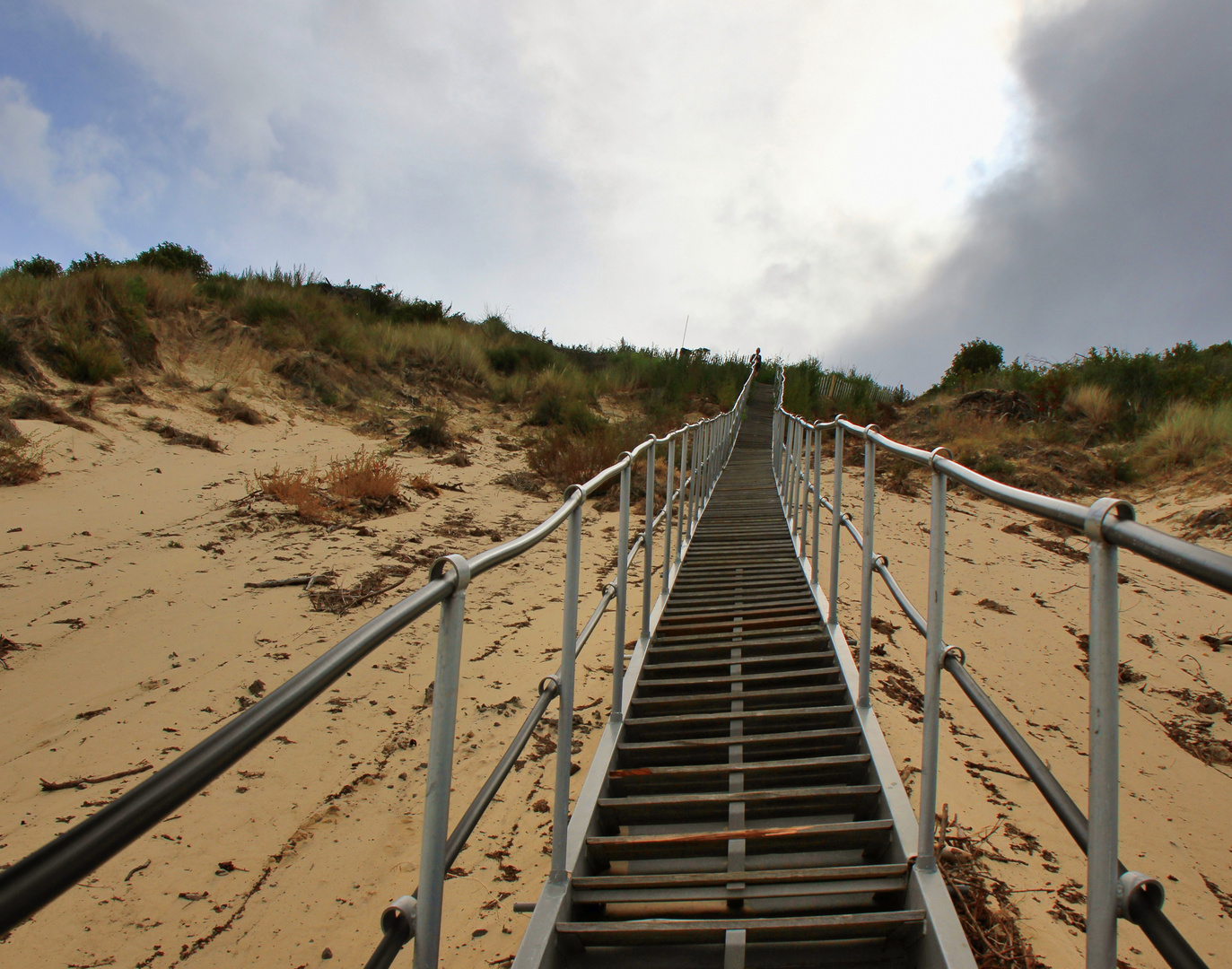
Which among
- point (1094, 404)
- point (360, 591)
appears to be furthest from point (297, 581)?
point (1094, 404)

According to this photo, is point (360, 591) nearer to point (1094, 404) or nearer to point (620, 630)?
point (620, 630)

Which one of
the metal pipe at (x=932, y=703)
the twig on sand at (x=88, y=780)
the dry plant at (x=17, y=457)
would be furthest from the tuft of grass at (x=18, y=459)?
the metal pipe at (x=932, y=703)

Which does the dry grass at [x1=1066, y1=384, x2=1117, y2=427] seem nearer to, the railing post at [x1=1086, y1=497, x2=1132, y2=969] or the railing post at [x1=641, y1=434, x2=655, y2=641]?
the railing post at [x1=641, y1=434, x2=655, y2=641]

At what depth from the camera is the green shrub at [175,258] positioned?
1591 cm

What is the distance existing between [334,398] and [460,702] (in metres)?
8.46

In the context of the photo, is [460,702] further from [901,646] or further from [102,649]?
[901,646]

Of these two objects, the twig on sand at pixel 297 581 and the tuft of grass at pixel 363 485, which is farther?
the tuft of grass at pixel 363 485

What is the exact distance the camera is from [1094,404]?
1404 cm

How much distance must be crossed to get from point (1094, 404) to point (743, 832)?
15655mm

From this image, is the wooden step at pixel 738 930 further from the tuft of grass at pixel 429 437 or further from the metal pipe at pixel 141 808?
the tuft of grass at pixel 429 437

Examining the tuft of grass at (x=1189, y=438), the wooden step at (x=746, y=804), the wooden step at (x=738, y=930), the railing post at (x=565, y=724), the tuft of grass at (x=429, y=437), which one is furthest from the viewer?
the tuft of grass at (x=1189, y=438)

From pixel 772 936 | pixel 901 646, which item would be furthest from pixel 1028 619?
pixel 772 936

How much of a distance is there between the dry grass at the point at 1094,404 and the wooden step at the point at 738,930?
15.1 metres

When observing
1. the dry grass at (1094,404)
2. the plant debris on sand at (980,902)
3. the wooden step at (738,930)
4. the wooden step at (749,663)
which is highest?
the dry grass at (1094,404)
